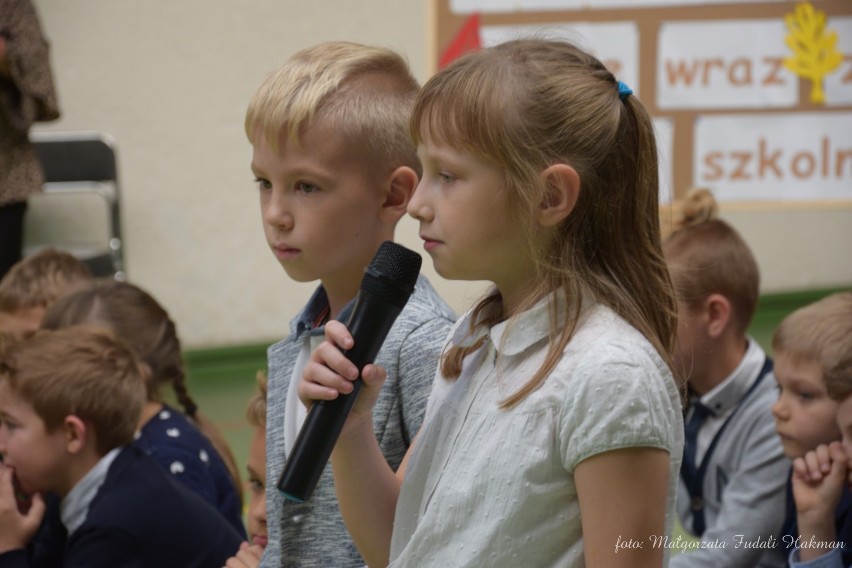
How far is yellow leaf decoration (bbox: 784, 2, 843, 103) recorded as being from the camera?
5656mm

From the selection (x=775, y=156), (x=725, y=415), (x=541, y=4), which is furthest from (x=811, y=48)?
(x=725, y=415)

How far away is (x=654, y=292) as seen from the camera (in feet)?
3.78

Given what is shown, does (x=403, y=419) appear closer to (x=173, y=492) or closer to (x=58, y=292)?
(x=173, y=492)

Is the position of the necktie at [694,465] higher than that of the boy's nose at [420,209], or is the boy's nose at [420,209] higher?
the boy's nose at [420,209]

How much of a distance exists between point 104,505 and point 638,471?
123 centimetres

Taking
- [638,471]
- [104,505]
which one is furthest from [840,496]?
[104,505]

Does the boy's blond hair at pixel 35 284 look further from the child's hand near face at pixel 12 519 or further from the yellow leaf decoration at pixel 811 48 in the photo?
the yellow leaf decoration at pixel 811 48

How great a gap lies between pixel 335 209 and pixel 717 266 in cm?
124

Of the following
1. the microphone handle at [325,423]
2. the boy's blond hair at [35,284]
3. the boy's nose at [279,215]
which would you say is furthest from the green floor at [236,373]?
the microphone handle at [325,423]

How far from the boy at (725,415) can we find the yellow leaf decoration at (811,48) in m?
3.51

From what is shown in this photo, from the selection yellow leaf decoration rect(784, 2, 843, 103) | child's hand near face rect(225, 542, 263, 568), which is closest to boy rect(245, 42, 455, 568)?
child's hand near face rect(225, 542, 263, 568)

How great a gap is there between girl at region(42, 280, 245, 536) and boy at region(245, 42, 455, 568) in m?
0.86

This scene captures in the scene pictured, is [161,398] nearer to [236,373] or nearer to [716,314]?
[716,314]

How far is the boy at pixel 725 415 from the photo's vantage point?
7.14ft
